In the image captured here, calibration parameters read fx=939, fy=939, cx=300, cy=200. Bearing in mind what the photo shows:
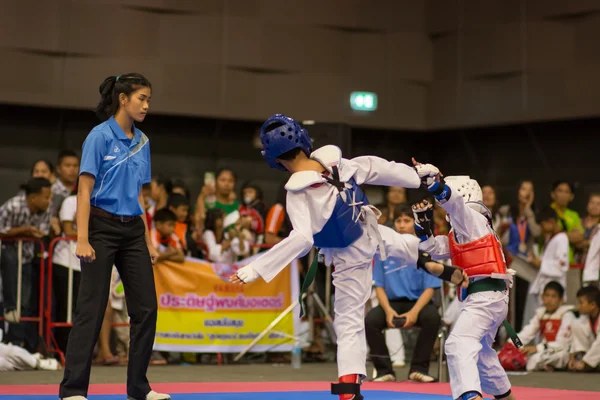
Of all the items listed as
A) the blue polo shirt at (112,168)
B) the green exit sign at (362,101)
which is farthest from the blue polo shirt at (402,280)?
the green exit sign at (362,101)

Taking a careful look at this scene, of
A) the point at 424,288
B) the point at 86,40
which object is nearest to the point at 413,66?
the point at 86,40

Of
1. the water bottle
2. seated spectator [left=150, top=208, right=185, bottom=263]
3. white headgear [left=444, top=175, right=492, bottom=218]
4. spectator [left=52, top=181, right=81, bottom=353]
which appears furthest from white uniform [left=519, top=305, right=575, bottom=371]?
spectator [left=52, top=181, right=81, bottom=353]

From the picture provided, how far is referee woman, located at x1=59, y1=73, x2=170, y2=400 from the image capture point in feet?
16.7

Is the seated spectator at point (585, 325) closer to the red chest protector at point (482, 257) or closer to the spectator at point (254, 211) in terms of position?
the spectator at point (254, 211)

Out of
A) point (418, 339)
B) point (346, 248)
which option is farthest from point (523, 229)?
point (346, 248)

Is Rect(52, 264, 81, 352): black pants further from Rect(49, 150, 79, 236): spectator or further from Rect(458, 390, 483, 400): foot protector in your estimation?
Rect(458, 390, 483, 400): foot protector

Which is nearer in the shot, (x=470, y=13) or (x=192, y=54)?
(x=192, y=54)

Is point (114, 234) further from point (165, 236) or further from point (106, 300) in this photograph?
point (165, 236)

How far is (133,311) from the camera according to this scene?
534 cm

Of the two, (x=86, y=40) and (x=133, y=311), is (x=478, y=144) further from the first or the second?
(x=133, y=311)

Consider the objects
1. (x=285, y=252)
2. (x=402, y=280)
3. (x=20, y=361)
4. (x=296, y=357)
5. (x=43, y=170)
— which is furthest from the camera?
(x=43, y=170)

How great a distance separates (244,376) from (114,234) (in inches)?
130

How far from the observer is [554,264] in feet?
32.6

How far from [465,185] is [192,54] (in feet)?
27.1
